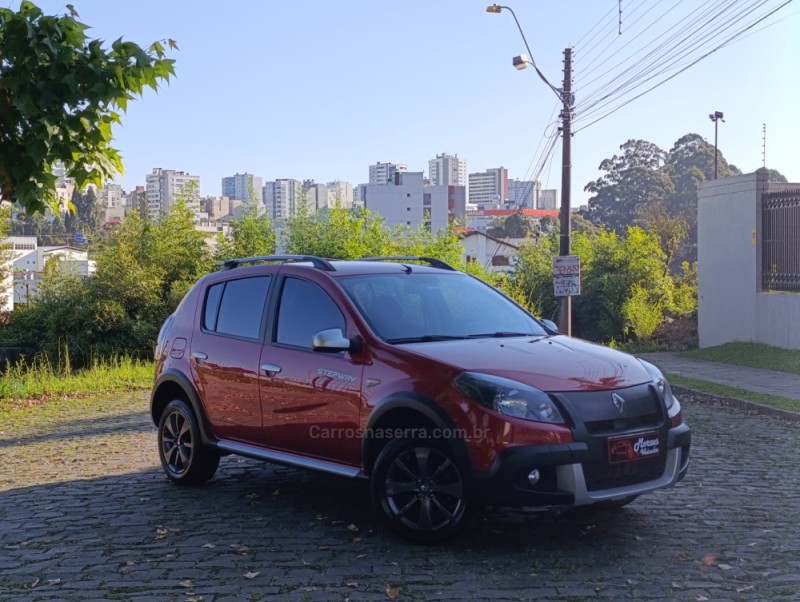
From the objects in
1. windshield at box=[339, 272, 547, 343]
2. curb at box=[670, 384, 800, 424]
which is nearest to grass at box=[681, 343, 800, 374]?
curb at box=[670, 384, 800, 424]

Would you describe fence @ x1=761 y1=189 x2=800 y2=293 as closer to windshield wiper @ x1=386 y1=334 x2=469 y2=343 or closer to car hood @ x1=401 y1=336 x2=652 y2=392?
car hood @ x1=401 y1=336 x2=652 y2=392

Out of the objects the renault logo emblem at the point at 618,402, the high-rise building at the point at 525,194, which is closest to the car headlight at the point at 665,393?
the renault logo emblem at the point at 618,402

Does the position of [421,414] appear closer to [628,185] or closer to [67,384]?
[67,384]

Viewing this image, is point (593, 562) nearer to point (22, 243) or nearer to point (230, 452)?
point (230, 452)

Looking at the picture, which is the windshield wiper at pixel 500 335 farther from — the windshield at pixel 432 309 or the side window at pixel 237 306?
the side window at pixel 237 306

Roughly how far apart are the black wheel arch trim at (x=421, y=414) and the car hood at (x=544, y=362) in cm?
30

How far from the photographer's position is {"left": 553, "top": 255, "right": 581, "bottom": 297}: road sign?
17859mm

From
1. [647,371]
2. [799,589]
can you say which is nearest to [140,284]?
[647,371]

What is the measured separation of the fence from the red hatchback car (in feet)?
43.5

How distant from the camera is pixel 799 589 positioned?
4977 mm

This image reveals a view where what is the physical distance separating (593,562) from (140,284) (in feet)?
61.3

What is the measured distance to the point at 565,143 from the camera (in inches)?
788

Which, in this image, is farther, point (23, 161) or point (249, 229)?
point (249, 229)

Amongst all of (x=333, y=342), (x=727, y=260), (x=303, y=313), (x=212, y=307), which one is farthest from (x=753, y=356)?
(x=333, y=342)
